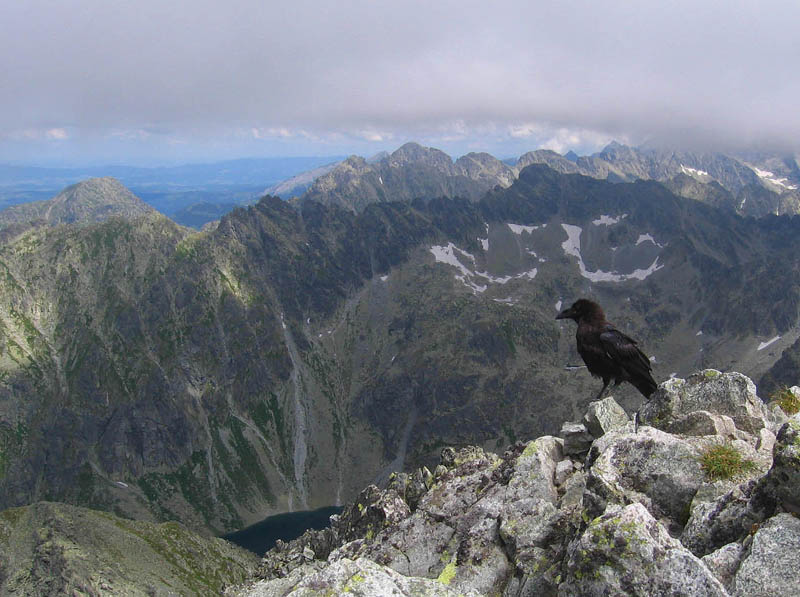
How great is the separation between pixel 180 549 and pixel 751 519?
478 feet

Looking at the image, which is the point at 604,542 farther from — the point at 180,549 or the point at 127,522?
the point at 127,522

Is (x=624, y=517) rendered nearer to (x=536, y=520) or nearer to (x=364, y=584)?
(x=364, y=584)

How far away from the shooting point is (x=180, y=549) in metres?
122

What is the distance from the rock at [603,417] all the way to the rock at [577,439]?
0.29 m

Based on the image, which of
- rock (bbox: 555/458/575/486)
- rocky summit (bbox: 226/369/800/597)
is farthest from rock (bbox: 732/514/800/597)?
rock (bbox: 555/458/575/486)

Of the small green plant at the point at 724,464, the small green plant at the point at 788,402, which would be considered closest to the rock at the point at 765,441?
the small green plant at the point at 724,464

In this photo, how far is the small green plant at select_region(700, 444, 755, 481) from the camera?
10.8 meters

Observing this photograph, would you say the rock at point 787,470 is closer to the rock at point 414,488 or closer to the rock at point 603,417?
the rock at point 603,417

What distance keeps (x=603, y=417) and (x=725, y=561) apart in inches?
375

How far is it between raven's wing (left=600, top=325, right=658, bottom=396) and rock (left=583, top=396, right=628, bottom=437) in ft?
8.89

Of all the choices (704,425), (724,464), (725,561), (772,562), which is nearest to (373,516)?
(704,425)

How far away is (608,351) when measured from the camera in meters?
15.0

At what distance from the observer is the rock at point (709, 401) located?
14273 millimetres

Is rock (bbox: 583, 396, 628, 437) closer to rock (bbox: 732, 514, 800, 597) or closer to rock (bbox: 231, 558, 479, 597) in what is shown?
rock (bbox: 732, 514, 800, 597)
